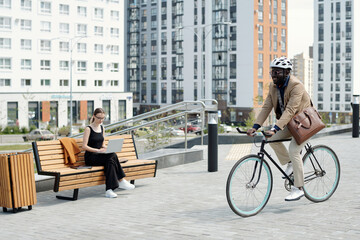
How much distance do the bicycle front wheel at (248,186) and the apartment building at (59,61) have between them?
5852cm

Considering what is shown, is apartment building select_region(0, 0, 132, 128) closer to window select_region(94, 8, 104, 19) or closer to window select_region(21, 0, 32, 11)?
window select_region(94, 8, 104, 19)

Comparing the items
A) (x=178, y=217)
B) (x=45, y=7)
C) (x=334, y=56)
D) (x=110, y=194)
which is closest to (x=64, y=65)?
(x=45, y=7)

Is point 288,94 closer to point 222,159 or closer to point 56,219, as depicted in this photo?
point 56,219

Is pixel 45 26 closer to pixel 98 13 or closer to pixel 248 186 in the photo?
pixel 98 13

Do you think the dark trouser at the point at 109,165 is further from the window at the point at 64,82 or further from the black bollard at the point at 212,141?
the window at the point at 64,82

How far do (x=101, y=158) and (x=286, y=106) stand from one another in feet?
9.91

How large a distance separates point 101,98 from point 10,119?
14786 millimetres

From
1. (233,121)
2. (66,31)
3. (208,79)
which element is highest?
(66,31)

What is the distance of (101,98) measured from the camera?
7794 centimetres

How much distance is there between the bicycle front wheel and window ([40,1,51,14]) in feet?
232

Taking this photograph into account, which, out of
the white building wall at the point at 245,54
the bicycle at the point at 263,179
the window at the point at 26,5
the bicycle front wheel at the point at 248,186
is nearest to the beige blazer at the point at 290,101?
the bicycle at the point at 263,179

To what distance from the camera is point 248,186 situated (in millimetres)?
6477

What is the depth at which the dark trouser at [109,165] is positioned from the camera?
8.15 meters

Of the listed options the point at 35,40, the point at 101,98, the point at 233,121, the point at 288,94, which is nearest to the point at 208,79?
the point at 233,121
